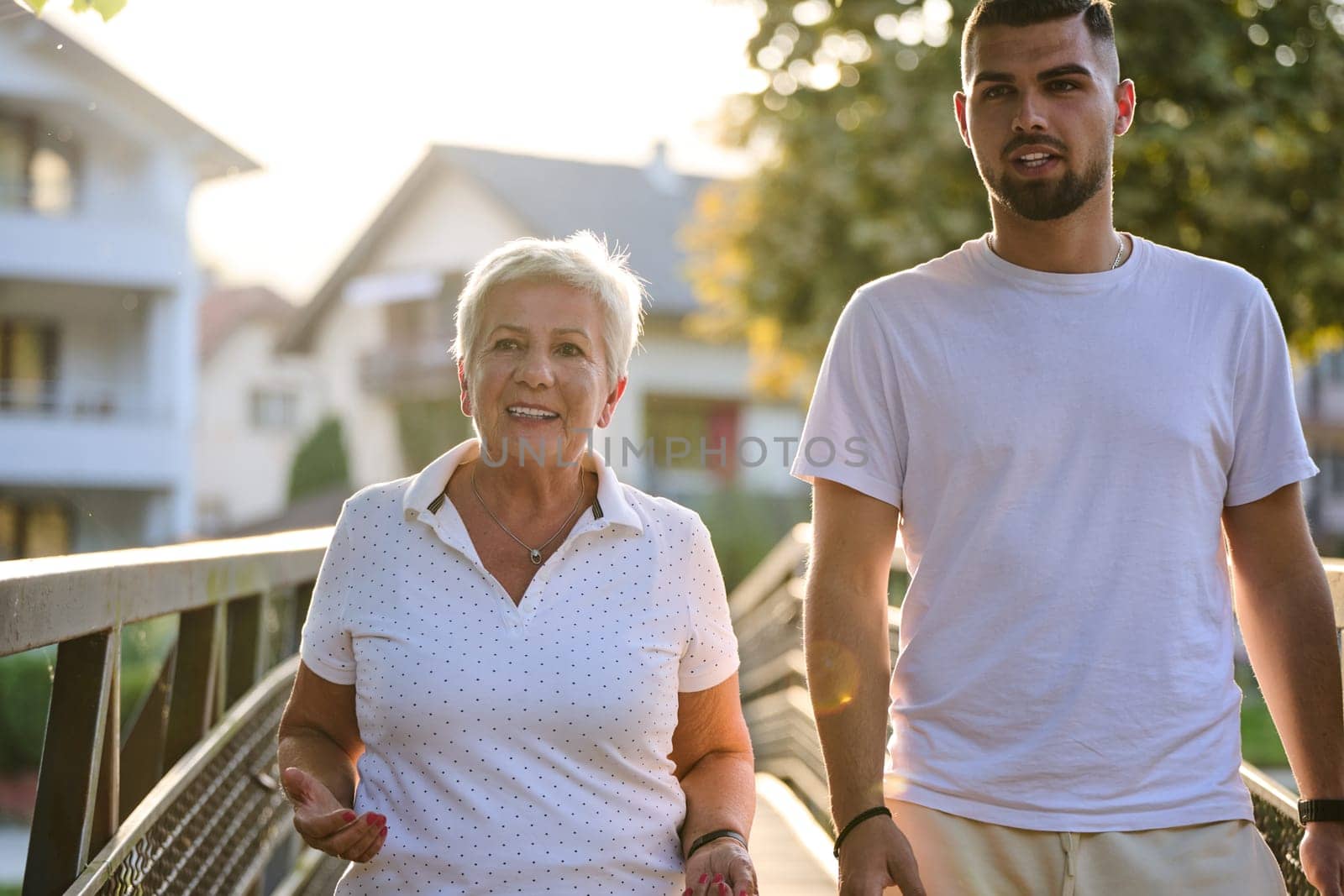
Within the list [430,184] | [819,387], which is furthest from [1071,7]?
[430,184]

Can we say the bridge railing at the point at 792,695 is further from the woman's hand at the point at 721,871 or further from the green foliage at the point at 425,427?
the green foliage at the point at 425,427

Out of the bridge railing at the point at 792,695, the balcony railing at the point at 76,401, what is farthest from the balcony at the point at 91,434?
the bridge railing at the point at 792,695

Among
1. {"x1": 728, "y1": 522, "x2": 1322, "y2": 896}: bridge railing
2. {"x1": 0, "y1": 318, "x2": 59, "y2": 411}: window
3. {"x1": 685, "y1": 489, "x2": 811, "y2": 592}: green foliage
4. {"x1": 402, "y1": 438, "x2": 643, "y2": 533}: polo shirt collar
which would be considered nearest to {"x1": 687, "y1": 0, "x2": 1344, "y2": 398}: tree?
{"x1": 728, "y1": 522, "x2": 1322, "y2": 896}: bridge railing

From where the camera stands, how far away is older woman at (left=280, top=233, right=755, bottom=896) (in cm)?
204

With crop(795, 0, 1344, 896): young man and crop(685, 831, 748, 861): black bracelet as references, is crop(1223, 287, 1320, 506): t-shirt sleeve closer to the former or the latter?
crop(795, 0, 1344, 896): young man

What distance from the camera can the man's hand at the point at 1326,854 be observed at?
6.61 feet

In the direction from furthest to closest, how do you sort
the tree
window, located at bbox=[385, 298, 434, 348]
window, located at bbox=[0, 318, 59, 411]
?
window, located at bbox=[385, 298, 434, 348], window, located at bbox=[0, 318, 59, 411], the tree

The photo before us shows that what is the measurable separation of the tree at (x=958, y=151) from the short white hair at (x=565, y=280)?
8668 millimetres

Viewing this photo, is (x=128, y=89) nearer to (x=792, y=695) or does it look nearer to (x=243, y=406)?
(x=792, y=695)

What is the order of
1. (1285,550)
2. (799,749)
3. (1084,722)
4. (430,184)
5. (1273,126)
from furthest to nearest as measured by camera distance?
(430,184), (1273,126), (799,749), (1285,550), (1084,722)

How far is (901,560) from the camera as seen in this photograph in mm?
4730

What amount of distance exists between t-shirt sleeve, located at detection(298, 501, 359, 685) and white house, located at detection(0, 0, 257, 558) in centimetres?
1173

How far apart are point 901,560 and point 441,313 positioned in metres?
24.7

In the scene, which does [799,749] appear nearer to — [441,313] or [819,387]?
[819,387]
